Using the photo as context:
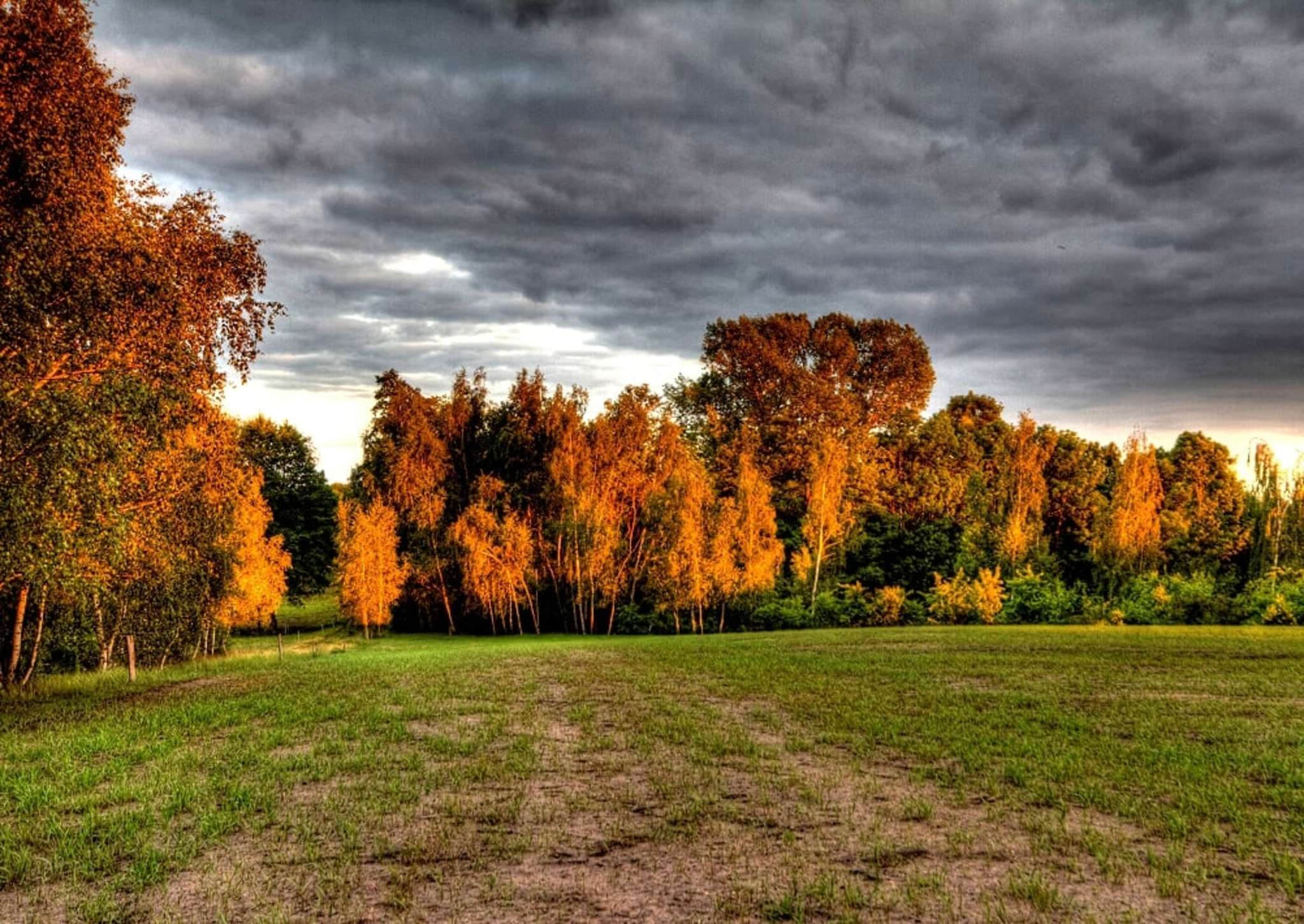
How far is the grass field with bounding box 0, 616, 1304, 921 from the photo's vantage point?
535 cm

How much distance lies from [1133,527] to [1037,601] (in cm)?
561

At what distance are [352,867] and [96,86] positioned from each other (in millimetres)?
14132

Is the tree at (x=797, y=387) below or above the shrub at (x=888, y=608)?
above

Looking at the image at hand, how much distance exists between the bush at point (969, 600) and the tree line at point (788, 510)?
0.37 feet

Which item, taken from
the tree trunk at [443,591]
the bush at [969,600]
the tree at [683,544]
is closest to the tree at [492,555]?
the tree trunk at [443,591]

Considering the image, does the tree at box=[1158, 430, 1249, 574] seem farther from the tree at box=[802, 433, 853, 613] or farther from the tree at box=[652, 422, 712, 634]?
the tree at box=[652, 422, 712, 634]

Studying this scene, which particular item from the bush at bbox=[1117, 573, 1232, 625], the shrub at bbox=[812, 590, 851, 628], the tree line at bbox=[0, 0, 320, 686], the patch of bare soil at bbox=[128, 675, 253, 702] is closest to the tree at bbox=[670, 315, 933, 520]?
the shrub at bbox=[812, 590, 851, 628]

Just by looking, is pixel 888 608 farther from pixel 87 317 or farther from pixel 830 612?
pixel 87 317

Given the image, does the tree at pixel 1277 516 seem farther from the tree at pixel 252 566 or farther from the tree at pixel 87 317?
the tree at pixel 252 566

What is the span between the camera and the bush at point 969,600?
3841 cm

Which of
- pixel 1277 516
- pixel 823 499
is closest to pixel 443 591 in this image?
pixel 823 499

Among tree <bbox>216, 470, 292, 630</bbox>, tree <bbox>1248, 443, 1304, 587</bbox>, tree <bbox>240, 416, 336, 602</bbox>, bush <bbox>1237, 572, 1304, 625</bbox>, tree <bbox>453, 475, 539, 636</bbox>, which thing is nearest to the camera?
tree <bbox>216, 470, 292, 630</bbox>

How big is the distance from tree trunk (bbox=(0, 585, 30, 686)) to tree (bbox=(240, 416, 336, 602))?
1522 inches

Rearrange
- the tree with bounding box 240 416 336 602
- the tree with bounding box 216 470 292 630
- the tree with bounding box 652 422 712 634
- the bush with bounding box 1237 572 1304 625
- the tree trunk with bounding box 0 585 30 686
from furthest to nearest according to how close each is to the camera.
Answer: the tree with bounding box 240 416 336 602, the tree with bounding box 652 422 712 634, the bush with bounding box 1237 572 1304 625, the tree with bounding box 216 470 292 630, the tree trunk with bounding box 0 585 30 686
